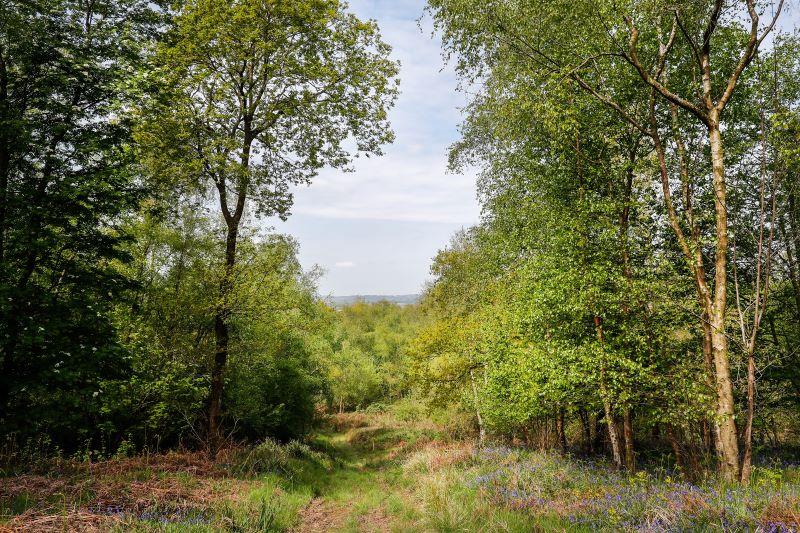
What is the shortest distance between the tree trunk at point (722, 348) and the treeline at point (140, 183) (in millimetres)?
9853

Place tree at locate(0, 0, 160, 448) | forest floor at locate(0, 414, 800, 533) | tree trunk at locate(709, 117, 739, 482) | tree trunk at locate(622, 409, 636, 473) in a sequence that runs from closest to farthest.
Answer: forest floor at locate(0, 414, 800, 533) → tree trunk at locate(709, 117, 739, 482) → tree at locate(0, 0, 160, 448) → tree trunk at locate(622, 409, 636, 473)

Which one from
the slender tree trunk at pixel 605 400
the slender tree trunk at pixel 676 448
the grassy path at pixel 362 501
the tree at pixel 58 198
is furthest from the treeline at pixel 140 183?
the slender tree trunk at pixel 676 448

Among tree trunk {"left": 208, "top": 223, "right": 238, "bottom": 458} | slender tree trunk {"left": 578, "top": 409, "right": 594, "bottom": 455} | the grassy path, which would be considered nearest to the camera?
the grassy path

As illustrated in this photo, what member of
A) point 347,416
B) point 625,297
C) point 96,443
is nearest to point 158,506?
point 96,443

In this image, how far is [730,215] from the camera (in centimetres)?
953

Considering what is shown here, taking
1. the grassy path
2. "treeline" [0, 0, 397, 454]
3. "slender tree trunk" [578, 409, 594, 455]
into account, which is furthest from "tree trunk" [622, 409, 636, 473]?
"treeline" [0, 0, 397, 454]

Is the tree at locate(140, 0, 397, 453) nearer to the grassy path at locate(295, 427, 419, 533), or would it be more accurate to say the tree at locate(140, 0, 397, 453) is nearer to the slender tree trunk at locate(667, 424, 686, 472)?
the grassy path at locate(295, 427, 419, 533)

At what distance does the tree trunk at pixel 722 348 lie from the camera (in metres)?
7.23

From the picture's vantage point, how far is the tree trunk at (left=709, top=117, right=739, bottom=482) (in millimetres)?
7230

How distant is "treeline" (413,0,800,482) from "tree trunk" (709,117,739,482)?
0.09 feet

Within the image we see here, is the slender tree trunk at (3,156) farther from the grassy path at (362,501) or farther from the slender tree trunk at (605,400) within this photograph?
the slender tree trunk at (605,400)

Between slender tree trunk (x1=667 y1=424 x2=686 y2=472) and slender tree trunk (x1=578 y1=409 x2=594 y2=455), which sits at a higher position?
slender tree trunk (x1=667 y1=424 x2=686 y2=472)

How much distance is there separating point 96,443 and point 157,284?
6303mm

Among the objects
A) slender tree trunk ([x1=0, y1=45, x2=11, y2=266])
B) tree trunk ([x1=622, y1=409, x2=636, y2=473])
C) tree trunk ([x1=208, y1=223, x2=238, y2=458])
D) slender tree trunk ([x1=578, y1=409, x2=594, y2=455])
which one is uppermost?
slender tree trunk ([x1=0, y1=45, x2=11, y2=266])
